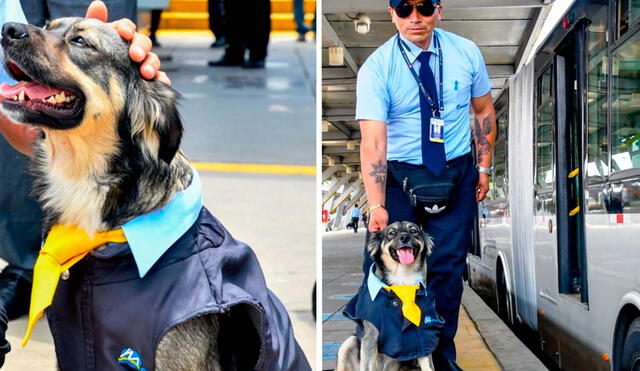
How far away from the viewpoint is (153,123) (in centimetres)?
273

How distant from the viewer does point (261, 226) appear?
626 centimetres

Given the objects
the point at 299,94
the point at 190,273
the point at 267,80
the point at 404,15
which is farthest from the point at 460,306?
the point at 267,80

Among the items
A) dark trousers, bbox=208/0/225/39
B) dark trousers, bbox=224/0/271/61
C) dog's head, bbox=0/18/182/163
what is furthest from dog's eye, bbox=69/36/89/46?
dark trousers, bbox=208/0/225/39

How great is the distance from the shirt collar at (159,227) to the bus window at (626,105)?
3.99ft

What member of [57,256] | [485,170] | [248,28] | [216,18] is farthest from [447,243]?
[216,18]

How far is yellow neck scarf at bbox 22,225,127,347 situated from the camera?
2607 millimetres

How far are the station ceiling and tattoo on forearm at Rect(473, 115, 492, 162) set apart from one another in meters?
0.11

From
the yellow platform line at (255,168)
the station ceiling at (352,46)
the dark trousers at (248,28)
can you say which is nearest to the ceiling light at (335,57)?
the station ceiling at (352,46)

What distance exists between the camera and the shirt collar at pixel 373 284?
11.6 ft

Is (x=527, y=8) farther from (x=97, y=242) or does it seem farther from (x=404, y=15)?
(x=97, y=242)

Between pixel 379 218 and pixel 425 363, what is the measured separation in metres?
0.57

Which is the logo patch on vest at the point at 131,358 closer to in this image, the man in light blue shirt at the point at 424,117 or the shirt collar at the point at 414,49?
the man in light blue shirt at the point at 424,117

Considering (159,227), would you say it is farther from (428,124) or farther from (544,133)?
(544,133)

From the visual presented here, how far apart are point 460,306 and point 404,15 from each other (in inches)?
44.5
